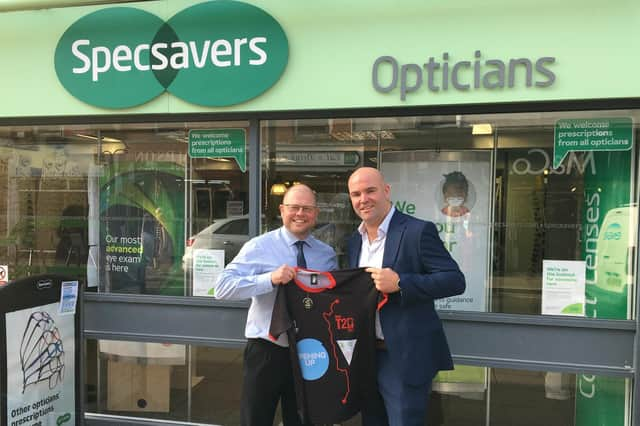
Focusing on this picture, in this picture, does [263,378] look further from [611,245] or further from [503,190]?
[611,245]

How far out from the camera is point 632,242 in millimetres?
3529

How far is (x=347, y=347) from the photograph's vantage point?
2.78 m

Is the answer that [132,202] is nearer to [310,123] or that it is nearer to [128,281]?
[128,281]

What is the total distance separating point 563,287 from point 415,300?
177 cm

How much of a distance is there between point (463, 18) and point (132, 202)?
10.4 feet

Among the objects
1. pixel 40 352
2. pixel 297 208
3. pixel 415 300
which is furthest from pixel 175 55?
pixel 415 300

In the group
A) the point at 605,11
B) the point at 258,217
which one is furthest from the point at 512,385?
the point at 605,11

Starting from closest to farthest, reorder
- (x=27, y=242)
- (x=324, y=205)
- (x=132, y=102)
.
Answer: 1. (x=132, y=102)
2. (x=324, y=205)
3. (x=27, y=242)

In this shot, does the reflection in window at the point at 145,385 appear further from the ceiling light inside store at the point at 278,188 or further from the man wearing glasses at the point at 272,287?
the man wearing glasses at the point at 272,287

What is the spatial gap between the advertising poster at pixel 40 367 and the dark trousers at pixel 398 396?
233 centimetres

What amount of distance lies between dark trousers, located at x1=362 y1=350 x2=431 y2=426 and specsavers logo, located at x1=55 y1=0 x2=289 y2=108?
Result: 2.08 metres

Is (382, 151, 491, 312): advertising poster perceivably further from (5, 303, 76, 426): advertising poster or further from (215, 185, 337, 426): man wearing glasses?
(5, 303, 76, 426): advertising poster

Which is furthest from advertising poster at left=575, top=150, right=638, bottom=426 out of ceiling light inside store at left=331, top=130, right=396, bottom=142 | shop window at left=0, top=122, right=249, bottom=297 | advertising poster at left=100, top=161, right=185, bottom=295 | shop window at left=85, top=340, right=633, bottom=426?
advertising poster at left=100, top=161, right=185, bottom=295

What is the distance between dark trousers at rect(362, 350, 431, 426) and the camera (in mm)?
2627
